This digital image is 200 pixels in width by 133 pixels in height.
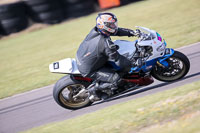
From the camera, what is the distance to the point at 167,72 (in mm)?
5688

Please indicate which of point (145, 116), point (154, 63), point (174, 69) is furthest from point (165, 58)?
point (145, 116)

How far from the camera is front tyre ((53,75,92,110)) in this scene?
5.58 meters

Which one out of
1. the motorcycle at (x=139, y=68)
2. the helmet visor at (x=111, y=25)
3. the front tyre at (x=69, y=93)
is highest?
the helmet visor at (x=111, y=25)

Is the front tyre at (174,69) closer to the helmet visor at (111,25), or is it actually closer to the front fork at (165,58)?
the front fork at (165,58)

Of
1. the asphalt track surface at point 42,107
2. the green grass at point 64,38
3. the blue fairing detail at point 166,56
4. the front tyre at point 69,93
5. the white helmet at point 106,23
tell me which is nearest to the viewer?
the white helmet at point 106,23

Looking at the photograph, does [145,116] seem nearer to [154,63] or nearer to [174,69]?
[154,63]

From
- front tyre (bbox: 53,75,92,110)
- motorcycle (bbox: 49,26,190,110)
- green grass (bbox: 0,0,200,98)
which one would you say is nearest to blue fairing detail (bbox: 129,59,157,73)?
motorcycle (bbox: 49,26,190,110)

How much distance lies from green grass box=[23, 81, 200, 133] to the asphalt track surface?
66 centimetres

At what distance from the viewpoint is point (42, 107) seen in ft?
20.9

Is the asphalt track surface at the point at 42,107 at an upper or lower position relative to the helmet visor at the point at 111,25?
lower

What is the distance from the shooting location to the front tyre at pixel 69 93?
18.3 feet

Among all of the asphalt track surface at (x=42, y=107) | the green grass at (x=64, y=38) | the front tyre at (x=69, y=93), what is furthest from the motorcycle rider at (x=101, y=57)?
the green grass at (x=64, y=38)

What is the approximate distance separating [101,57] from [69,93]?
1.15 m

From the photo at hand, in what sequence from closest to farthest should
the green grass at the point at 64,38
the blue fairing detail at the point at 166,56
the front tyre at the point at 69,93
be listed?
1. the blue fairing detail at the point at 166,56
2. the front tyre at the point at 69,93
3. the green grass at the point at 64,38
